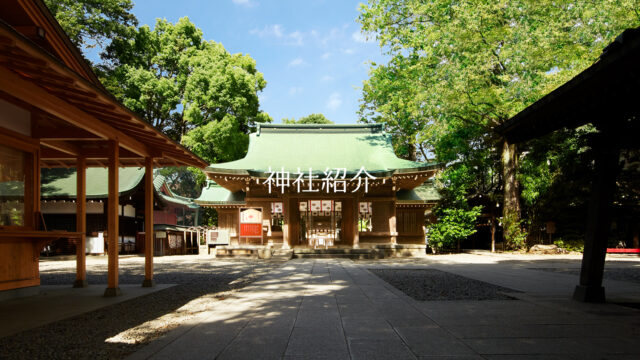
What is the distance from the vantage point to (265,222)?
16.7 m

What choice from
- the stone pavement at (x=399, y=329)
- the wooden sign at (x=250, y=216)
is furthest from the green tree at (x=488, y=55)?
the stone pavement at (x=399, y=329)

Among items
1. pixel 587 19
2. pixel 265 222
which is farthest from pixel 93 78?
pixel 587 19

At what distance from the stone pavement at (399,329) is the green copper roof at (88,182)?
1419cm

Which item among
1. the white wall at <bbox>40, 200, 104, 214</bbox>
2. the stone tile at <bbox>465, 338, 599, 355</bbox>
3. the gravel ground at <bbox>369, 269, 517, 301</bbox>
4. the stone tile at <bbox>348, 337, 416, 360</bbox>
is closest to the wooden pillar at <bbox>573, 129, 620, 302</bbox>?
the gravel ground at <bbox>369, 269, 517, 301</bbox>

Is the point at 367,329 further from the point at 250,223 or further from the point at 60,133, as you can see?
the point at 250,223

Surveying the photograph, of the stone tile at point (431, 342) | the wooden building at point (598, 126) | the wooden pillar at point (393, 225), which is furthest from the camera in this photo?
the wooden pillar at point (393, 225)

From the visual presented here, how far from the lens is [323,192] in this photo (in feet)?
53.8

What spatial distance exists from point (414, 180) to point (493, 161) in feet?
23.4

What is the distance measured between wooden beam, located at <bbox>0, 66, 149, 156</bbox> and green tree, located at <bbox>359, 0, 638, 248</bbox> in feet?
41.7

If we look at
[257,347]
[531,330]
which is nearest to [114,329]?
[257,347]

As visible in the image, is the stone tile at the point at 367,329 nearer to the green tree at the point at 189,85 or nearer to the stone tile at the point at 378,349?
the stone tile at the point at 378,349

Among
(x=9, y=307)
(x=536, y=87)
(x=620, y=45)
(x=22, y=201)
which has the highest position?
(x=536, y=87)

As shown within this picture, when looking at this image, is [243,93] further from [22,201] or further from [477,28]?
[22,201]

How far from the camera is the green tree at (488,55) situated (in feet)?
43.8
